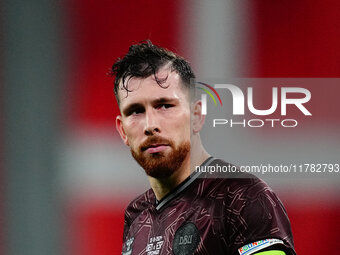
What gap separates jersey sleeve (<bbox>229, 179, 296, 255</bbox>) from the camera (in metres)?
0.93

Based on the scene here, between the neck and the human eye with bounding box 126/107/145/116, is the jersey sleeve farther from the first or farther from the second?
the human eye with bounding box 126/107/145/116

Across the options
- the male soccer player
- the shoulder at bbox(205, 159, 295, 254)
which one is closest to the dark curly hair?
the male soccer player

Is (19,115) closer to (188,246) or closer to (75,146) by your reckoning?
(75,146)

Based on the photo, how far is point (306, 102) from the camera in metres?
1.09

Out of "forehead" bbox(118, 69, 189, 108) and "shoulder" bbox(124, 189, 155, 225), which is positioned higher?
"forehead" bbox(118, 69, 189, 108)

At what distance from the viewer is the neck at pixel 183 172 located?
1095mm

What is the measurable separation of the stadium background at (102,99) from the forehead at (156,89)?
0.07 m

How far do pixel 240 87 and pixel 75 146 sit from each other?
Answer: 0.44 metres

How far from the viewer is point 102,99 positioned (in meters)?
1.20

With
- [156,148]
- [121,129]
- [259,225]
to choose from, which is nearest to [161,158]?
[156,148]

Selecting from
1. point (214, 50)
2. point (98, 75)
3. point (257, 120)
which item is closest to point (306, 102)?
point (257, 120)

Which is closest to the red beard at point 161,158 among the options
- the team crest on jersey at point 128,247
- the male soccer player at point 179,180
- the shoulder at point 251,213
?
the male soccer player at point 179,180

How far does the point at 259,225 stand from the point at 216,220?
105 millimetres

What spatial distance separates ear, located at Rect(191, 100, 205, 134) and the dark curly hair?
0.05 m
